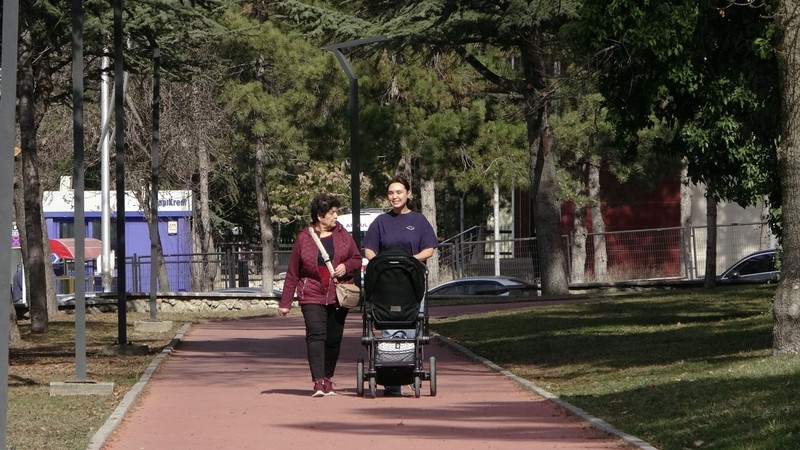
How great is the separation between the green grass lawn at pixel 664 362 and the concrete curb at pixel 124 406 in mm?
3932

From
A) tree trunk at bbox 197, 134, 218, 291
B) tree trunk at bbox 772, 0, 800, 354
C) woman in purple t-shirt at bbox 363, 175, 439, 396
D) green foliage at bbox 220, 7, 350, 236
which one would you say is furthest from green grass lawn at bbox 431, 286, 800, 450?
tree trunk at bbox 197, 134, 218, 291

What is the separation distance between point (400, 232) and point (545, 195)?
2294 centimetres

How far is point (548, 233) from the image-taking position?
3744 centimetres

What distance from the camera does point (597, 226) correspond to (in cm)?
5053

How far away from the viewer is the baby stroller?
44.8 ft

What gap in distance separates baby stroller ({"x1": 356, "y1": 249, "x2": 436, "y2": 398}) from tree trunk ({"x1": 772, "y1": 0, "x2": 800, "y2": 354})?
4148 mm

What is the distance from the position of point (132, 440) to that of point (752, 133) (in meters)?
12.1

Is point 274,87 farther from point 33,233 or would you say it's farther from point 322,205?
point 322,205

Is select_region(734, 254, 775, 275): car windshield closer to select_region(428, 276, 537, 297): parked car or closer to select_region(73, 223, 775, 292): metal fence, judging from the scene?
select_region(73, 223, 775, 292): metal fence

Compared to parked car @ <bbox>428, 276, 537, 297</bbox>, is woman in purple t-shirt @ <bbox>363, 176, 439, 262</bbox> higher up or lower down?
higher up

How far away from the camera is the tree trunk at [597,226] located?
146ft

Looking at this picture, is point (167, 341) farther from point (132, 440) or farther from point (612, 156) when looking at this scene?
point (612, 156)

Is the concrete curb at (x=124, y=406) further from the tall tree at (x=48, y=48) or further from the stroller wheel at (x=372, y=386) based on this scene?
the tall tree at (x=48, y=48)

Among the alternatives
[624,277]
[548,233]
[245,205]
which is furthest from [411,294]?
[245,205]
